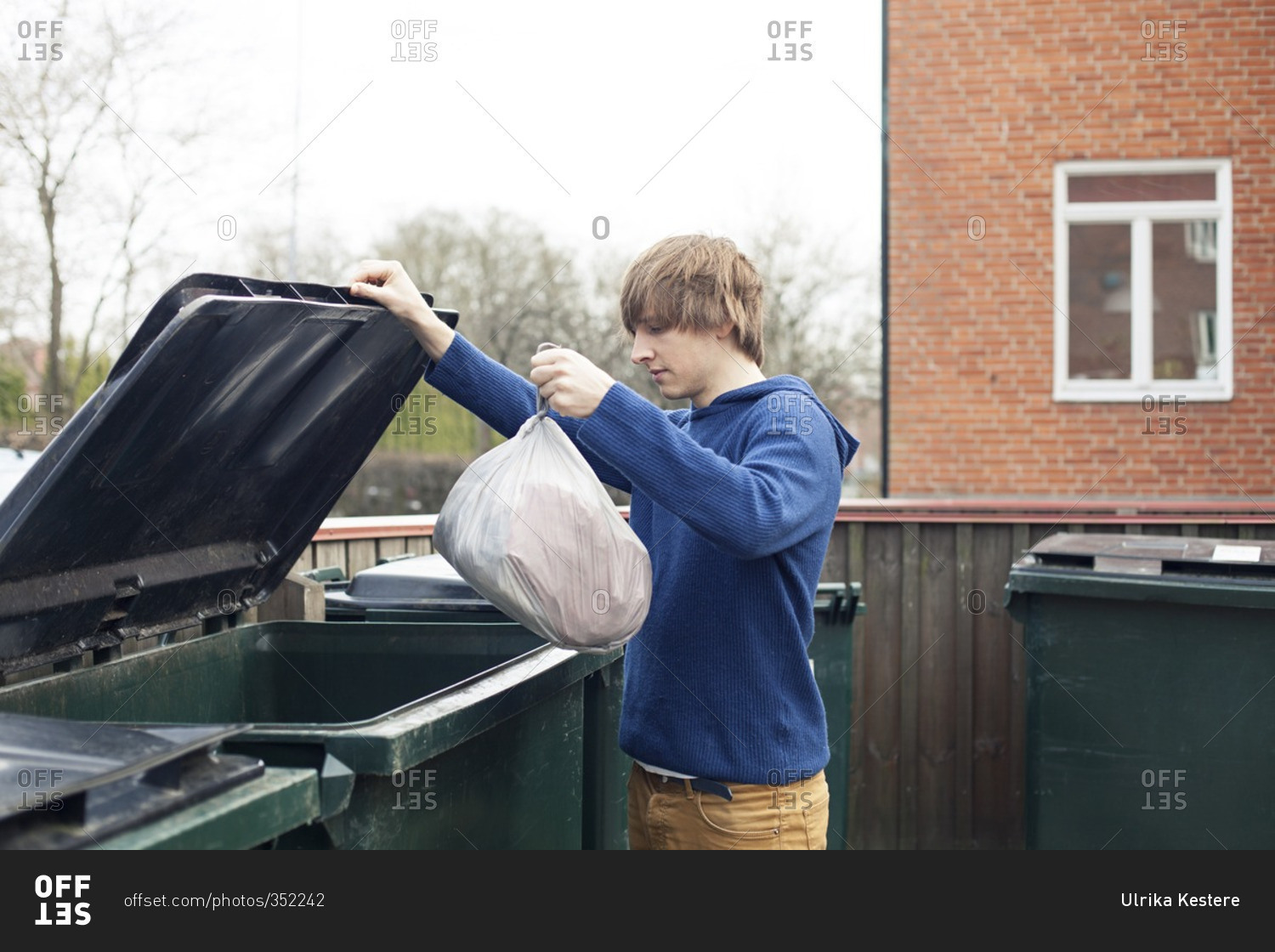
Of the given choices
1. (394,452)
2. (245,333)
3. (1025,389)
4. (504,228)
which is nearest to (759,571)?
(245,333)

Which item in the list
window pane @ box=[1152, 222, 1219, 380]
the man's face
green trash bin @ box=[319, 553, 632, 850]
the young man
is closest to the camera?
the young man

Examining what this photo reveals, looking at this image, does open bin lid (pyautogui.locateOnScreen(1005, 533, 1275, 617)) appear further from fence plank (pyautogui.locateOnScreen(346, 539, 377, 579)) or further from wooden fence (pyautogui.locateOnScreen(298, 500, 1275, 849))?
fence plank (pyautogui.locateOnScreen(346, 539, 377, 579))

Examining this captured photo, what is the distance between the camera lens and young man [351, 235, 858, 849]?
192 centimetres

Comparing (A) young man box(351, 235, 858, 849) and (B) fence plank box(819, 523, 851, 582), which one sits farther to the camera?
(B) fence plank box(819, 523, 851, 582)

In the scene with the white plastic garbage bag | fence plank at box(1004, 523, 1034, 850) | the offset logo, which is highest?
the white plastic garbage bag

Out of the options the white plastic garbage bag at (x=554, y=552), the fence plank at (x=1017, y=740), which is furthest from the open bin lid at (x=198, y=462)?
the fence plank at (x=1017, y=740)

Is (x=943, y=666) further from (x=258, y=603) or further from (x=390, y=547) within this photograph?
(x=258, y=603)

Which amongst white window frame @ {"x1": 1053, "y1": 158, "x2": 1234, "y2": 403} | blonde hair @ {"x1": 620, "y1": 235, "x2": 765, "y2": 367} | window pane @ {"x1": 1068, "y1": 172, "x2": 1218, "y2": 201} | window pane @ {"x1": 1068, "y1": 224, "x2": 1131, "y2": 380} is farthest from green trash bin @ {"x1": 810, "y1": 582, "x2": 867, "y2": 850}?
window pane @ {"x1": 1068, "y1": 172, "x2": 1218, "y2": 201}

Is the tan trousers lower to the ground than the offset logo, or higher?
lower

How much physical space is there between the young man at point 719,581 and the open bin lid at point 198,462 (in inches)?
7.2

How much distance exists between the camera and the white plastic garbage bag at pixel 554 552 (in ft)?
6.30

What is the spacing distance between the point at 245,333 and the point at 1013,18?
8.72 meters

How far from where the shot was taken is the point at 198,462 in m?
2.15

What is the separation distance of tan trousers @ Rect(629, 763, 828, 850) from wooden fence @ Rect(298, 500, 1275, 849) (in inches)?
109
